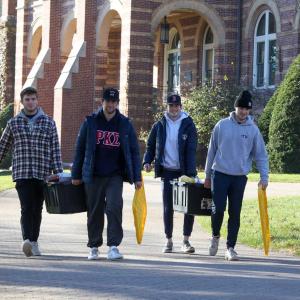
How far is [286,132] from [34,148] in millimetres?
15710

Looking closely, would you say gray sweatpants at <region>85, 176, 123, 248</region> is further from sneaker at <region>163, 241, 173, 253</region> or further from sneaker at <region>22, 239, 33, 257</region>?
sneaker at <region>163, 241, 173, 253</region>

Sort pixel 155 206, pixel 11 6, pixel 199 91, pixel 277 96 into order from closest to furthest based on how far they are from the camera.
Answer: pixel 155 206 → pixel 277 96 → pixel 199 91 → pixel 11 6

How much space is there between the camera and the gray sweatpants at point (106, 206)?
11.5 metres

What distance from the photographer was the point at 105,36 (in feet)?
118

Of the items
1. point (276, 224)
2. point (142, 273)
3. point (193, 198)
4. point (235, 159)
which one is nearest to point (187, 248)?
point (193, 198)

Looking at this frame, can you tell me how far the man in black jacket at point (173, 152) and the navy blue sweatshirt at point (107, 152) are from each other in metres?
1.14

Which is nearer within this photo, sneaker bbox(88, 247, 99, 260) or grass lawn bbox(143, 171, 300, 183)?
sneaker bbox(88, 247, 99, 260)

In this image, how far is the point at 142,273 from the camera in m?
10.3

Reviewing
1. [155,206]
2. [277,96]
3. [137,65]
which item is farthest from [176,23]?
[155,206]

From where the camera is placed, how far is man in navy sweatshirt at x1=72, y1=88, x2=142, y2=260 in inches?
452

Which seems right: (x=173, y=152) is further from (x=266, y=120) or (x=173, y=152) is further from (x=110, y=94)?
(x=266, y=120)

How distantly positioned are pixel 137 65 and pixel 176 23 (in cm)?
540

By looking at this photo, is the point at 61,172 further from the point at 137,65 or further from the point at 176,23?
the point at 176,23

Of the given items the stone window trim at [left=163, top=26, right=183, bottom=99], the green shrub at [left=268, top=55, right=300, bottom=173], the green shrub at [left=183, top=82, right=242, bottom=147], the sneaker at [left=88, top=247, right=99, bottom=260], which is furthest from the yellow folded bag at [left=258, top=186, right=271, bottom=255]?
the stone window trim at [left=163, top=26, right=183, bottom=99]
